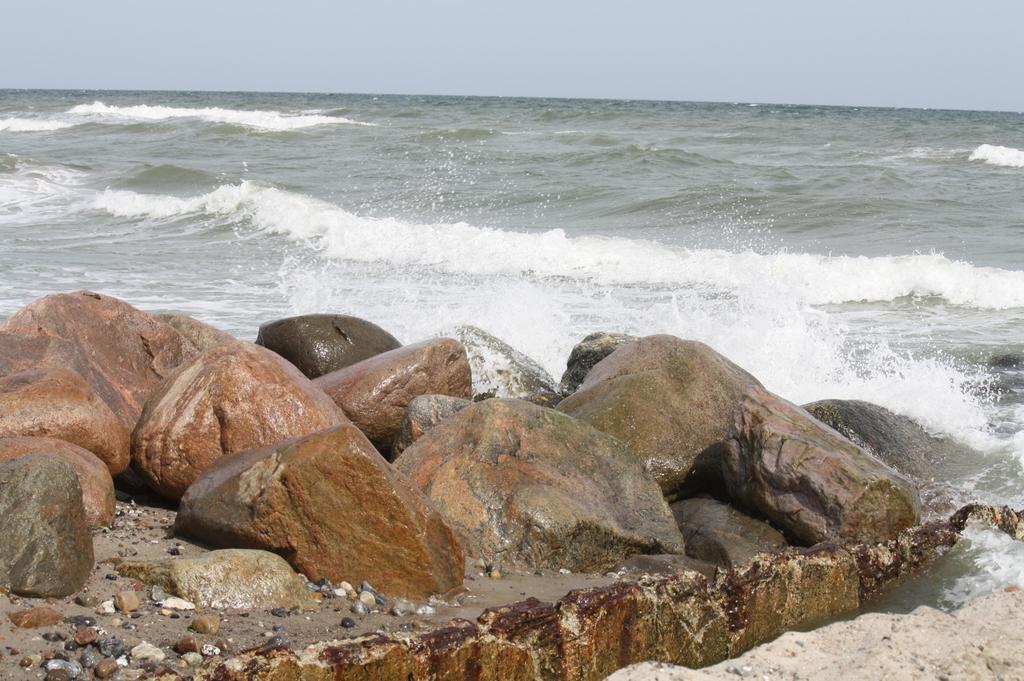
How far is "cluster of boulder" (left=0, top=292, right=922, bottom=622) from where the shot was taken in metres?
4.02

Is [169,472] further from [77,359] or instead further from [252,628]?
[252,628]

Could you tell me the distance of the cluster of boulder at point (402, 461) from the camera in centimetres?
402

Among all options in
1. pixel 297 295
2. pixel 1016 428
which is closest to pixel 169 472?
pixel 1016 428

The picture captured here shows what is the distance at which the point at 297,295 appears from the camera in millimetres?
11195

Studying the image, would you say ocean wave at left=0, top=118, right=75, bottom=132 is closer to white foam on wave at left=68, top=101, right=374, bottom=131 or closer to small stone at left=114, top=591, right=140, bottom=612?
white foam on wave at left=68, top=101, right=374, bottom=131

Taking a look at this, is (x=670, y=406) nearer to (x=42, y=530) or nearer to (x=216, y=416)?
(x=216, y=416)

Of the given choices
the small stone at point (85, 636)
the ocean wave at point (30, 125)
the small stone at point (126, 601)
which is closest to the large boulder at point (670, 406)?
the small stone at point (126, 601)

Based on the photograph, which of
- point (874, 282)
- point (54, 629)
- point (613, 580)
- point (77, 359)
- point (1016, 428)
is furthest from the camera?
point (874, 282)

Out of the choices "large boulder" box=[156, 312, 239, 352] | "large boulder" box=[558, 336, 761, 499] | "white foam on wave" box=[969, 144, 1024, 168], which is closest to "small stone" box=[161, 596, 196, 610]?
"large boulder" box=[558, 336, 761, 499]

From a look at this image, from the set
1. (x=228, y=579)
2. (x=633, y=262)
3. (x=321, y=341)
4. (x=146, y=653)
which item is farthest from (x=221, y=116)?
(x=146, y=653)

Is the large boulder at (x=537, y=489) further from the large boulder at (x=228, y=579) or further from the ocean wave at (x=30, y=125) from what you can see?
the ocean wave at (x=30, y=125)

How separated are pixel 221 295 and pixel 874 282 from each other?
7266 millimetres

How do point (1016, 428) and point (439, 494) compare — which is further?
point (1016, 428)

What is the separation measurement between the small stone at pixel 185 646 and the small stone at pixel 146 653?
0.04 m
